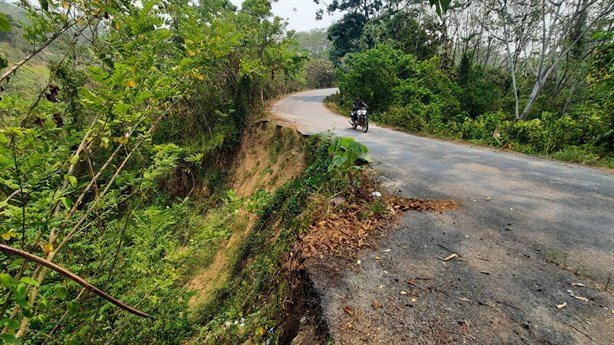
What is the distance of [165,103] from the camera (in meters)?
Answer: 2.94

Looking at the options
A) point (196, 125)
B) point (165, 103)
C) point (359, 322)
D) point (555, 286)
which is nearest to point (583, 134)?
point (555, 286)

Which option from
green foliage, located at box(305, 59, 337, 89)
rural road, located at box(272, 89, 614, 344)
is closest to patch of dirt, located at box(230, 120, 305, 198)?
rural road, located at box(272, 89, 614, 344)

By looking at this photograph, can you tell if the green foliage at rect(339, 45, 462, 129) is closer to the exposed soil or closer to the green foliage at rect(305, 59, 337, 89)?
the exposed soil

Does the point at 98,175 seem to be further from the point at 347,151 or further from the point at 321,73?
the point at 321,73

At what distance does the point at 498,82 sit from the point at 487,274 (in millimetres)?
26096

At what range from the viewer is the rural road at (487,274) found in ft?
7.52

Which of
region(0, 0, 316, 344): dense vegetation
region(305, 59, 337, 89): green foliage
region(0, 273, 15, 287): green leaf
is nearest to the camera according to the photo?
region(0, 273, 15, 287): green leaf

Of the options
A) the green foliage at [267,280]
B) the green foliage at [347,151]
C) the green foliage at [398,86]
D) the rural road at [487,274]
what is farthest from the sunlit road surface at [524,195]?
the green foliage at [398,86]

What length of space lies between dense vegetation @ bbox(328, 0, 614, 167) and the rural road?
4727 millimetres

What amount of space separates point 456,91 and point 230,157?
45.9 ft

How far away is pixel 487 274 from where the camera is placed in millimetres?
2896

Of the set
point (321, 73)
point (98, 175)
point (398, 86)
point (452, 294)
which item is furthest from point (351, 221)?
point (321, 73)

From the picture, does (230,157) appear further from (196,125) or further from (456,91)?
(456,91)

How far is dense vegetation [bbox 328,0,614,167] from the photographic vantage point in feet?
28.5
